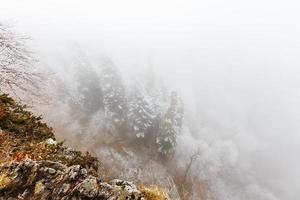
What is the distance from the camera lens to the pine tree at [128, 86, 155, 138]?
158m

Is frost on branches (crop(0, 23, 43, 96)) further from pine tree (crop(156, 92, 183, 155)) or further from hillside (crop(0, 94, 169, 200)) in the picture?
pine tree (crop(156, 92, 183, 155))

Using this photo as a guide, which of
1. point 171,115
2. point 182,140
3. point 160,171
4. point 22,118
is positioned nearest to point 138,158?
point 160,171

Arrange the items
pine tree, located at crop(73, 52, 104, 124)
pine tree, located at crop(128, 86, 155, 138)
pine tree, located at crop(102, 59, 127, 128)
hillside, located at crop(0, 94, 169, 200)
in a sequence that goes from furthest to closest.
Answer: pine tree, located at crop(73, 52, 104, 124) → pine tree, located at crop(102, 59, 127, 128) → pine tree, located at crop(128, 86, 155, 138) → hillside, located at crop(0, 94, 169, 200)

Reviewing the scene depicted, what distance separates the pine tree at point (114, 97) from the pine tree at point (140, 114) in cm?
360

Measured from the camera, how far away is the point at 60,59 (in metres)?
195

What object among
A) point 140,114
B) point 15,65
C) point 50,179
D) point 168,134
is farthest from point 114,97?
point 50,179

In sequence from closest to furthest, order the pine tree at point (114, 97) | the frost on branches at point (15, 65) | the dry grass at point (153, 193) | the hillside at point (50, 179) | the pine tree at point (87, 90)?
the hillside at point (50, 179) → the dry grass at point (153, 193) → the frost on branches at point (15, 65) → the pine tree at point (114, 97) → the pine tree at point (87, 90)

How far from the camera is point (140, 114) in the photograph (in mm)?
161750

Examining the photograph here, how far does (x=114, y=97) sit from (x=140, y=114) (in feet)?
49.5

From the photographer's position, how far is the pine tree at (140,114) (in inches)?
6206

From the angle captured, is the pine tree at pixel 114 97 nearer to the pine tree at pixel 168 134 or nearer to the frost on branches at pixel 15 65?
the pine tree at pixel 168 134

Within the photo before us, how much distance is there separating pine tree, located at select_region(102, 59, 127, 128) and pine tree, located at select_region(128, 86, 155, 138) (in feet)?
11.8

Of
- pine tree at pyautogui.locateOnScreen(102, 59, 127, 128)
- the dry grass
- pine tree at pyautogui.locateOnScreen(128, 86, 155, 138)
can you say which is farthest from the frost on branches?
pine tree at pyautogui.locateOnScreen(102, 59, 127, 128)

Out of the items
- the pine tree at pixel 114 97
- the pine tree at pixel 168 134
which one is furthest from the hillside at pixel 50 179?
the pine tree at pixel 114 97
